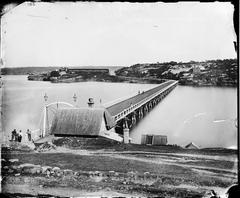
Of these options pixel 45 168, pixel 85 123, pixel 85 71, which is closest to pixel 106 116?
pixel 85 123

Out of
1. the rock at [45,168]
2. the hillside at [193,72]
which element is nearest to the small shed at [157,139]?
the hillside at [193,72]

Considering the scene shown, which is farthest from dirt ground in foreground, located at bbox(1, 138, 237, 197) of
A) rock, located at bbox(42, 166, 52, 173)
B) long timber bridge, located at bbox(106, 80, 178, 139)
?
long timber bridge, located at bbox(106, 80, 178, 139)

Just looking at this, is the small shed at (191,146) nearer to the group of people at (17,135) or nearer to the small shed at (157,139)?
the small shed at (157,139)

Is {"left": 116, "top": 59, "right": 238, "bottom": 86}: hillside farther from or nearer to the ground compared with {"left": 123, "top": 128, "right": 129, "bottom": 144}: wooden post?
farther from the ground

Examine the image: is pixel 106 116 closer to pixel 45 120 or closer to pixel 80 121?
pixel 80 121

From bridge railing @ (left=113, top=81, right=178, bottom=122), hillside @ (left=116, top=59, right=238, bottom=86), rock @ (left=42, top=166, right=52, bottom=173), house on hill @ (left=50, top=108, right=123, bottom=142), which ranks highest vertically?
hillside @ (left=116, top=59, right=238, bottom=86)

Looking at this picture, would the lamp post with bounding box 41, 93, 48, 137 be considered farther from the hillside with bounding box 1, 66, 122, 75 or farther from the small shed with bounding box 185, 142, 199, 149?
the small shed with bounding box 185, 142, 199, 149
